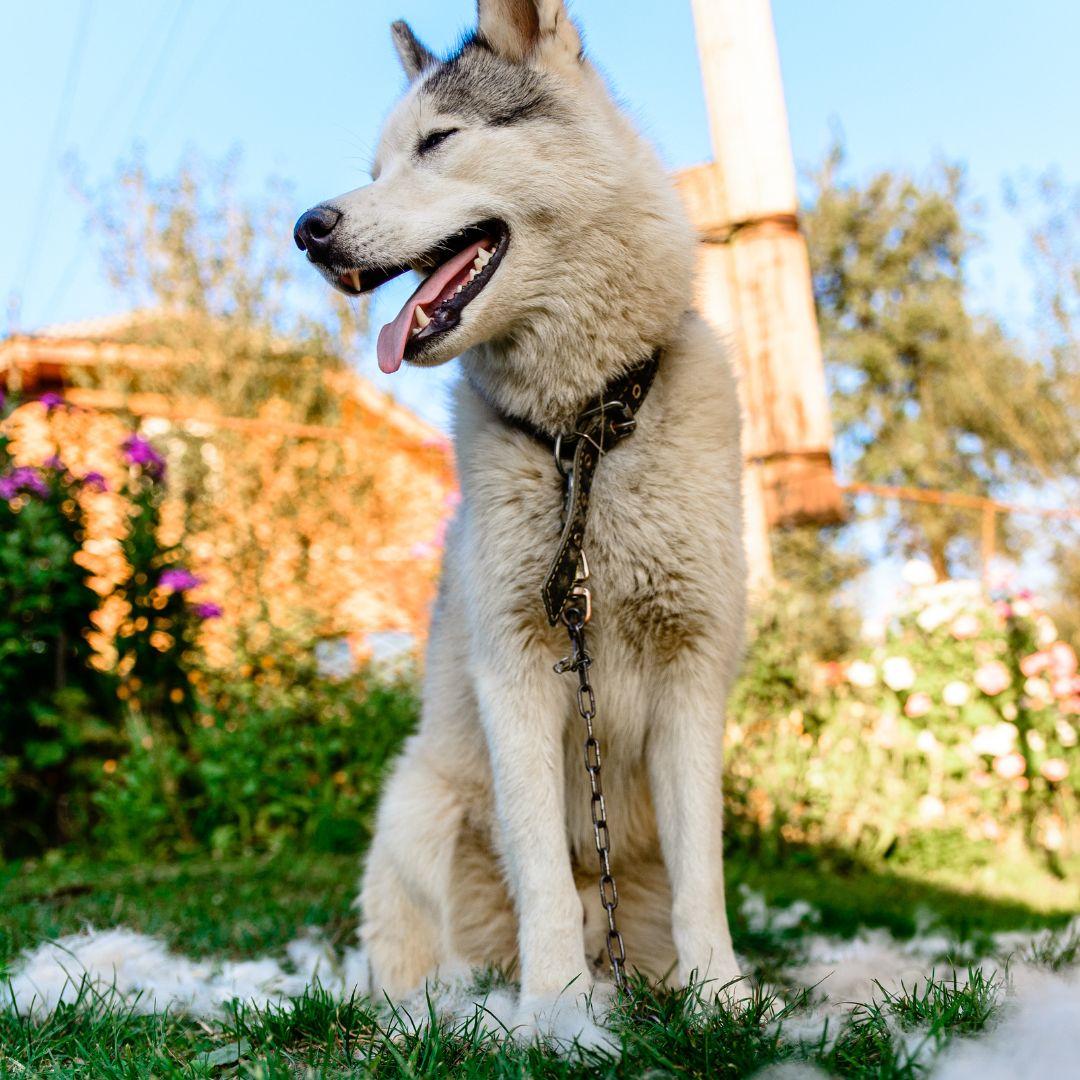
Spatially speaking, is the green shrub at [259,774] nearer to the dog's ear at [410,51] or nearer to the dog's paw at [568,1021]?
the dog's paw at [568,1021]

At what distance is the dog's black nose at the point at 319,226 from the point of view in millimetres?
2113

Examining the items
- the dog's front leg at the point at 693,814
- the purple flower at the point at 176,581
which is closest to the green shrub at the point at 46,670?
the purple flower at the point at 176,581

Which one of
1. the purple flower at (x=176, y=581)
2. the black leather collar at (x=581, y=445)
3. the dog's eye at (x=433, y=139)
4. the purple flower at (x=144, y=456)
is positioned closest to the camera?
the black leather collar at (x=581, y=445)

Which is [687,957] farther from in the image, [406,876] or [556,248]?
[556,248]

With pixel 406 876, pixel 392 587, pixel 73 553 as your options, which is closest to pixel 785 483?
pixel 392 587

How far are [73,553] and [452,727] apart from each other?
3.42 metres

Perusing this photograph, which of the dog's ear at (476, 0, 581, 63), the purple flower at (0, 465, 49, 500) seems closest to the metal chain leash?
the dog's ear at (476, 0, 581, 63)

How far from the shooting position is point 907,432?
19.9m

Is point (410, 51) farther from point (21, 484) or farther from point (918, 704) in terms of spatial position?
point (918, 704)

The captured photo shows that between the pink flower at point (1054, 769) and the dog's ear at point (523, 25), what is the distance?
4.37 meters

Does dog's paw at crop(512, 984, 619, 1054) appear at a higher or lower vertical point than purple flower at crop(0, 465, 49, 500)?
lower

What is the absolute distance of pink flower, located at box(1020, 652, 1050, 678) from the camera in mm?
5176

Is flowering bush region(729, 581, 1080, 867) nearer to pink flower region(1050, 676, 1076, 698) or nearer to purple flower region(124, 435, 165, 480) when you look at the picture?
pink flower region(1050, 676, 1076, 698)

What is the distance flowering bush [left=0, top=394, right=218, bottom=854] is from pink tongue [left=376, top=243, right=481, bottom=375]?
3.40m
